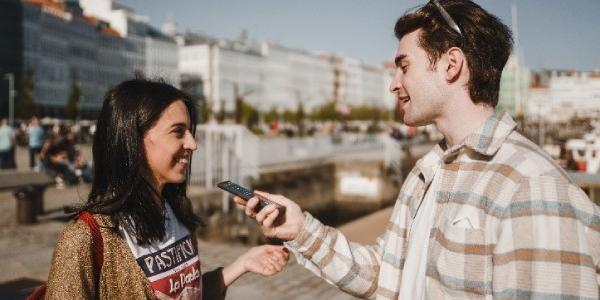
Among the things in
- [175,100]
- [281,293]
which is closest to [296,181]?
[281,293]

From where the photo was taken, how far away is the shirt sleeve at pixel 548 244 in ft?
4.92

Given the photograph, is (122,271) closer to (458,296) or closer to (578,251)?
(458,296)

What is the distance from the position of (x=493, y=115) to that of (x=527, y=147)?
9.3 inches

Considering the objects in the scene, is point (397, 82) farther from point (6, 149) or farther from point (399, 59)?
point (6, 149)

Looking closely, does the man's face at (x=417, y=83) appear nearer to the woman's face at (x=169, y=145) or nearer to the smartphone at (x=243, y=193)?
the smartphone at (x=243, y=193)

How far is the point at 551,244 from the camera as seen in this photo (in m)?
1.51

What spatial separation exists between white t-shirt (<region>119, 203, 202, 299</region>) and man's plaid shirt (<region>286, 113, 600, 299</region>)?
104 cm

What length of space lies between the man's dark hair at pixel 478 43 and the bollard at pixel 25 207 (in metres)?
9.71

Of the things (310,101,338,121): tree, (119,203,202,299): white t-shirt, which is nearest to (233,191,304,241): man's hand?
(119,203,202,299): white t-shirt

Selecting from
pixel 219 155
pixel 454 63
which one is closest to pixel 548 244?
pixel 454 63

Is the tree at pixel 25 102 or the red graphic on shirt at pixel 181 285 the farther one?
the tree at pixel 25 102

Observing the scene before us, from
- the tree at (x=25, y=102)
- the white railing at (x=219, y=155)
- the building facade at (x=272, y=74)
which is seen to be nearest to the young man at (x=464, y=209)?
the white railing at (x=219, y=155)

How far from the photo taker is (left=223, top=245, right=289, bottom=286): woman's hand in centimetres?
250

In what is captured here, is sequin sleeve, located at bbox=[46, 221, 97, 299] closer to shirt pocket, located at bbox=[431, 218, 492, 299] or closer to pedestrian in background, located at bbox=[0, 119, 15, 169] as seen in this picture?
shirt pocket, located at bbox=[431, 218, 492, 299]
